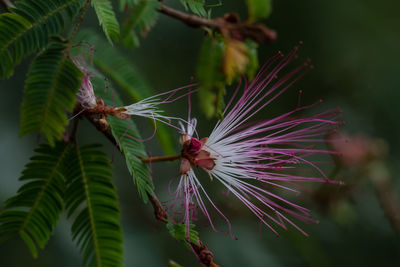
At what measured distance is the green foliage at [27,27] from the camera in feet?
3.61

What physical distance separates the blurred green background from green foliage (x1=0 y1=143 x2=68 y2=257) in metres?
1.11

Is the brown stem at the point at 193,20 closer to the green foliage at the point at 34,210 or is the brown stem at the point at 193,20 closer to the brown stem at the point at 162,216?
the brown stem at the point at 162,216

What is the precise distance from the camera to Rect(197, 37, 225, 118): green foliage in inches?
35.7

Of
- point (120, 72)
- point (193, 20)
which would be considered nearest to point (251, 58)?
point (193, 20)

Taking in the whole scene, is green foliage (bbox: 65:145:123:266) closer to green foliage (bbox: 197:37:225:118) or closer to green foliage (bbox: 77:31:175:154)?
green foliage (bbox: 197:37:225:118)

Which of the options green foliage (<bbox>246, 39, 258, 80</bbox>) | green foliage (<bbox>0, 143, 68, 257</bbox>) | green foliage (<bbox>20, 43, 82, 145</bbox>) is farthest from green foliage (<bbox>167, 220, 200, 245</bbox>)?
green foliage (<bbox>246, 39, 258, 80</bbox>)

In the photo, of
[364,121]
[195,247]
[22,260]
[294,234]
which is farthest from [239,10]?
[195,247]

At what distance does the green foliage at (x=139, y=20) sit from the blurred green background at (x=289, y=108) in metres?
1.44

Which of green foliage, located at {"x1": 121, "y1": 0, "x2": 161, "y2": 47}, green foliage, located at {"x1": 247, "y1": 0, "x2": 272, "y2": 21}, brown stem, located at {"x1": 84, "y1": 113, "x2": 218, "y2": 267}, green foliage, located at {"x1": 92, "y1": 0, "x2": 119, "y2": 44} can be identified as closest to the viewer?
green foliage, located at {"x1": 247, "y1": 0, "x2": 272, "y2": 21}

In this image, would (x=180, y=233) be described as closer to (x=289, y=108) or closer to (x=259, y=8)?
(x=259, y=8)

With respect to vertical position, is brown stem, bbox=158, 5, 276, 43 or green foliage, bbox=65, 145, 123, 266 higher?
brown stem, bbox=158, 5, 276, 43

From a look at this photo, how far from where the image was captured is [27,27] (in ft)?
3.72

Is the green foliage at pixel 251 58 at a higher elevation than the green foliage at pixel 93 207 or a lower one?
higher

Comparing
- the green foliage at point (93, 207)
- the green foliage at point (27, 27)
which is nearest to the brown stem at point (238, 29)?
the green foliage at point (27, 27)
